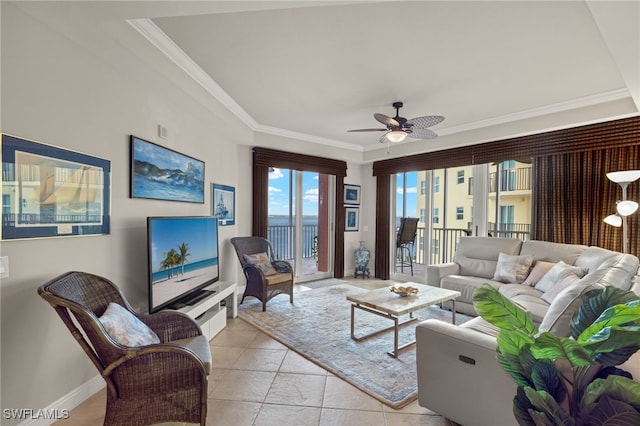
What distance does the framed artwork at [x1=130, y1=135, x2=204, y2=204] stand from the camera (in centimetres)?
252

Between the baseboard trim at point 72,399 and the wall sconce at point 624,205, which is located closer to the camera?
the baseboard trim at point 72,399

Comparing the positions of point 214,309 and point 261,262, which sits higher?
point 261,262

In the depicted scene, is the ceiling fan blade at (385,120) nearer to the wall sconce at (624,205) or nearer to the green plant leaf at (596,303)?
the wall sconce at (624,205)

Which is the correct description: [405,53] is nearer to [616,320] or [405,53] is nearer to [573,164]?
[616,320]

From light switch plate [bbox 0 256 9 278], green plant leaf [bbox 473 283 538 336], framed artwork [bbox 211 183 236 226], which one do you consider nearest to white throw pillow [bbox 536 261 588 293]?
green plant leaf [bbox 473 283 538 336]

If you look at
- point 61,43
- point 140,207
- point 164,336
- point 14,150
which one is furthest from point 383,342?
point 61,43

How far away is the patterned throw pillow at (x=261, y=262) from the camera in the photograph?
4.04 metres

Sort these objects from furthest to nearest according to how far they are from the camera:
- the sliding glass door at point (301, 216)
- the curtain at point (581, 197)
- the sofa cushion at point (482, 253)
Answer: the sliding glass door at point (301, 216), the sofa cushion at point (482, 253), the curtain at point (581, 197)

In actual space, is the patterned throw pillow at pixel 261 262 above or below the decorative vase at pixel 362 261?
above

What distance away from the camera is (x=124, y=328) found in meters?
1.64

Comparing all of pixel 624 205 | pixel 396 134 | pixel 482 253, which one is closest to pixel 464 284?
pixel 482 253

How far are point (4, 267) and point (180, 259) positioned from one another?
131 centimetres

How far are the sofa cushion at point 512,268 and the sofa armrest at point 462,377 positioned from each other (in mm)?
2335

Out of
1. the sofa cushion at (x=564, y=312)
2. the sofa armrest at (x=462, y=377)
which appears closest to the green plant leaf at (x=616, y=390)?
the sofa armrest at (x=462, y=377)
